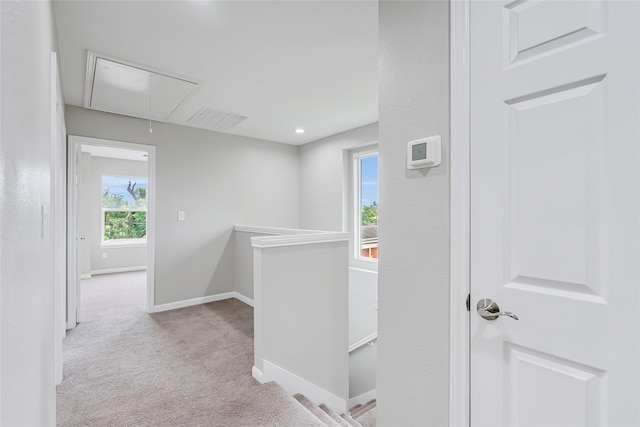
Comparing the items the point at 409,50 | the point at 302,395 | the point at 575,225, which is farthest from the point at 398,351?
the point at 302,395

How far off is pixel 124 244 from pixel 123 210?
725 mm

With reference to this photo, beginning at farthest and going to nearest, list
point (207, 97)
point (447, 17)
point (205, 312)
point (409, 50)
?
point (205, 312) → point (207, 97) → point (409, 50) → point (447, 17)

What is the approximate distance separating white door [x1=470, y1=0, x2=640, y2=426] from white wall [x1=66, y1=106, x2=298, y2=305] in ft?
11.8

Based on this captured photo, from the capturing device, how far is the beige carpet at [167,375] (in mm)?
1730

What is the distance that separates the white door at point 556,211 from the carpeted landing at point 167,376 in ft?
4.07

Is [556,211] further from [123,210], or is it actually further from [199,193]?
[123,210]

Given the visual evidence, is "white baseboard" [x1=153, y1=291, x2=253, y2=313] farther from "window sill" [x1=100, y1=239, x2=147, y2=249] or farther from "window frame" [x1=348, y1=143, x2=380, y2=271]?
"window sill" [x1=100, y1=239, x2=147, y2=249]

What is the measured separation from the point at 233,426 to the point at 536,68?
2.09m

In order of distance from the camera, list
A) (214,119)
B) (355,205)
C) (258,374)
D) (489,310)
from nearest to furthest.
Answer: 1. (489,310)
2. (258,374)
3. (214,119)
4. (355,205)

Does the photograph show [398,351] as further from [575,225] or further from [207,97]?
[207,97]

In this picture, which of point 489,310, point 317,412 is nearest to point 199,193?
point 317,412

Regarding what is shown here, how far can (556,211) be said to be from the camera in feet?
2.77

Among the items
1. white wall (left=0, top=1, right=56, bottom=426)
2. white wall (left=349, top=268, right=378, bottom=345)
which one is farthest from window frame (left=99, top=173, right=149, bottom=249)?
white wall (left=0, top=1, right=56, bottom=426)

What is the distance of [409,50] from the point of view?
1.18 metres
